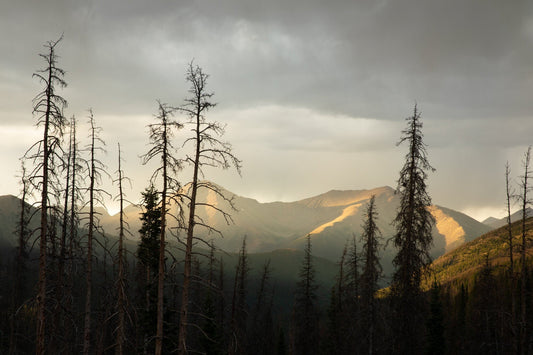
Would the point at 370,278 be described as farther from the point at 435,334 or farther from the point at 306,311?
the point at 435,334

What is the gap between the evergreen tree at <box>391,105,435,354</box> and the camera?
20672mm

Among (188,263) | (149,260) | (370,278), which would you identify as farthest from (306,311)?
(188,263)

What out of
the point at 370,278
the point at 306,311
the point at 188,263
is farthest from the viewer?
the point at 306,311

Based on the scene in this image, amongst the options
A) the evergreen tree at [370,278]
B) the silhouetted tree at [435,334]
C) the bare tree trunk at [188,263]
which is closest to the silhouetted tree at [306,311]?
the evergreen tree at [370,278]

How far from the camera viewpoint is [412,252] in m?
21.1

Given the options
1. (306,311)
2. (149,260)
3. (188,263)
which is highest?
(188,263)

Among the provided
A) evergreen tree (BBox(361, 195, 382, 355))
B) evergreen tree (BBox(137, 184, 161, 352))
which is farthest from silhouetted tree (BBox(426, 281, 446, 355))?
evergreen tree (BBox(137, 184, 161, 352))

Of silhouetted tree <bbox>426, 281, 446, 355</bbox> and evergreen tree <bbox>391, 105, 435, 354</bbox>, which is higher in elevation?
evergreen tree <bbox>391, 105, 435, 354</bbox>

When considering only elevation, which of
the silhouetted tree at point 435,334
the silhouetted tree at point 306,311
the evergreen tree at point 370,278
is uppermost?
the evergreen tree at point 370,278

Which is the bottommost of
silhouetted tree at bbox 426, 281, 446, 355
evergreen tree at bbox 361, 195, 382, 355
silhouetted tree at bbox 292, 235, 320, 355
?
silhouetted tree at bbox 426, 281, 446, 355

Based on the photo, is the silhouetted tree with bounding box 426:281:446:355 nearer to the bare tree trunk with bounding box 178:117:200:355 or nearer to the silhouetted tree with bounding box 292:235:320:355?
the silhouetted tree with bounding box 292:235:320:355

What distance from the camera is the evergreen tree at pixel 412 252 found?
20.7 meters

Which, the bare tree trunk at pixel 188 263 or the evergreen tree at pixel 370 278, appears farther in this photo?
the evergreen tree at pixel 370 278

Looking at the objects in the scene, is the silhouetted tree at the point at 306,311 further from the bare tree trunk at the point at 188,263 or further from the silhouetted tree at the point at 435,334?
the bare tree trunk at the point at 188,263
